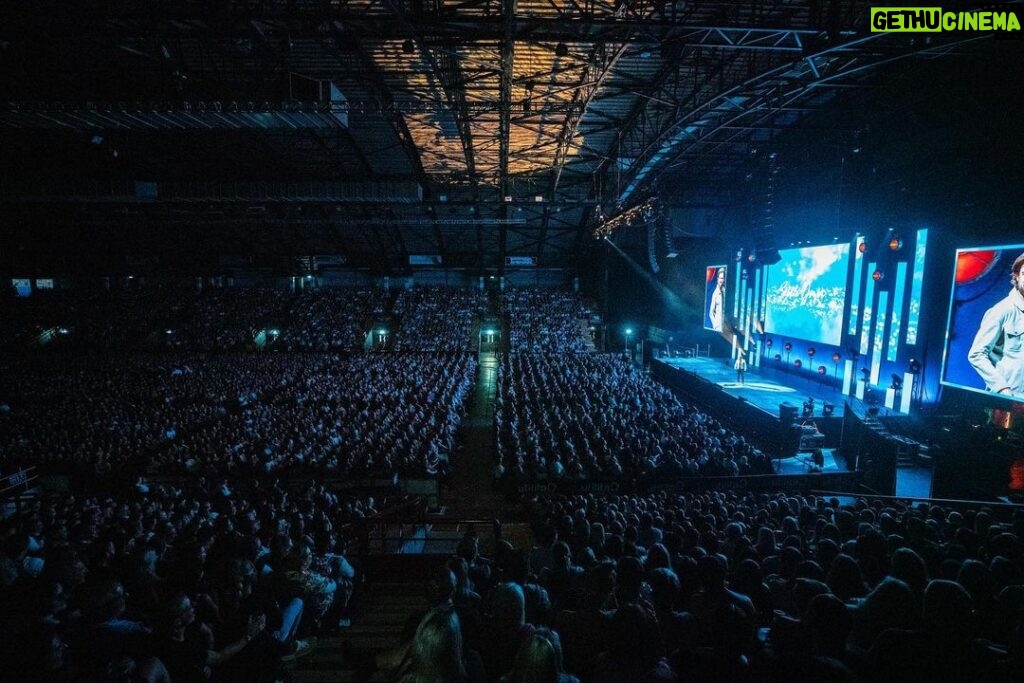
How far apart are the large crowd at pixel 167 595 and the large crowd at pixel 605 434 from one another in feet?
15.7

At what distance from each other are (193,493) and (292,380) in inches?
433

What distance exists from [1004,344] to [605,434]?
28.7 ft

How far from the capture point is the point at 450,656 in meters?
1.88

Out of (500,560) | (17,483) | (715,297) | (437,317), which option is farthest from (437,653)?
(437,317)

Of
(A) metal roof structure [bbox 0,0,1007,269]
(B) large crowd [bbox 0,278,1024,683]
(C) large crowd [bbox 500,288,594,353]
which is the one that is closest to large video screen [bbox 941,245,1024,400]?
(A) metal roof structure [bbox 0,0,1007,269]

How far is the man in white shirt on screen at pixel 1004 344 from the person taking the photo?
1003 cm

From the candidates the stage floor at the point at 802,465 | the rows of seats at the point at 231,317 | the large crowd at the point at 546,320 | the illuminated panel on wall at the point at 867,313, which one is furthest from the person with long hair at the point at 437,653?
the large crowd at the point at 546,320

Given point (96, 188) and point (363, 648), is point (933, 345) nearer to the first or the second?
point (363, 648)

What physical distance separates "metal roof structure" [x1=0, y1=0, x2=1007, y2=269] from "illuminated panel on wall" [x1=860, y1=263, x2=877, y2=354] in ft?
17.7

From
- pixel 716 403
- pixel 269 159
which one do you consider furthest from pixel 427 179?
pixel 716 403

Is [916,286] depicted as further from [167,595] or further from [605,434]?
[167,595]

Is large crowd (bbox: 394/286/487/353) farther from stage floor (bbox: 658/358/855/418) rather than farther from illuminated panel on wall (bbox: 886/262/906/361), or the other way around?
illuminated panel on wall (bbox: 886/262/906/361)

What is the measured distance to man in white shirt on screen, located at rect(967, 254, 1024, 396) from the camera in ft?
32.9

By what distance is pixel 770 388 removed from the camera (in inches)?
721
